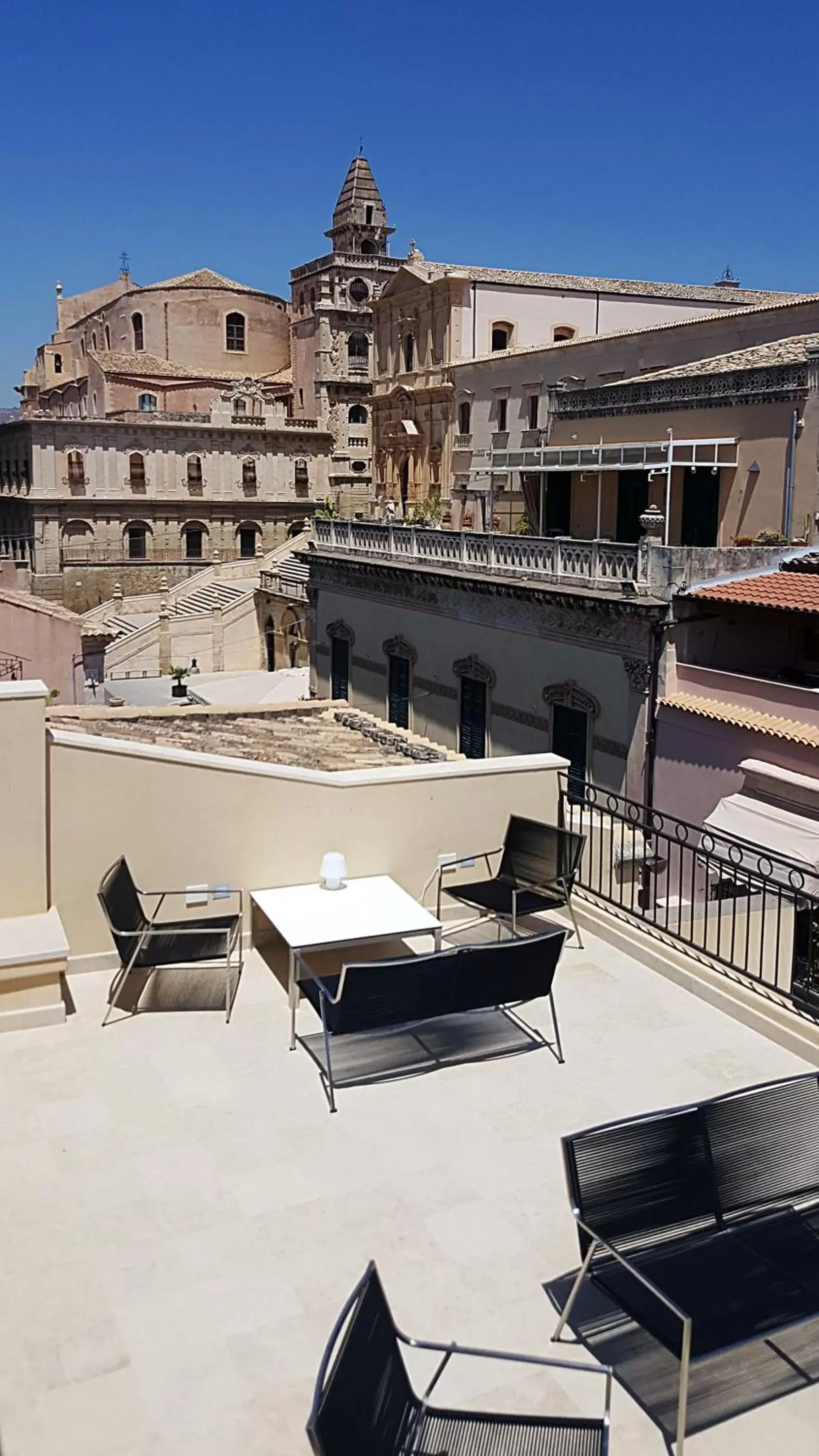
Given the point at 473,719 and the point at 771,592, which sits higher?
the point at 771,592

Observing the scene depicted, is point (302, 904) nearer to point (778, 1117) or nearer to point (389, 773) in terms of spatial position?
point (389, 773)

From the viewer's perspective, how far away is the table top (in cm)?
689

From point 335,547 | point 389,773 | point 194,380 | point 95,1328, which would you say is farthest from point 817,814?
point 194,380

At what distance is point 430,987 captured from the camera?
6059mm

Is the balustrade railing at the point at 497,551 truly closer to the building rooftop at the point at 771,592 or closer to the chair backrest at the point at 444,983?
the building rooftop at the point at 771,592

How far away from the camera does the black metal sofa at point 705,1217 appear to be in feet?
12.8

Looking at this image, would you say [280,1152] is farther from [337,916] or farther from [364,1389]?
[364,1389]

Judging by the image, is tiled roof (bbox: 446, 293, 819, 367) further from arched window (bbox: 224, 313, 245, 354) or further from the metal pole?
arched window (bbox: 224, 313, 245, 354)

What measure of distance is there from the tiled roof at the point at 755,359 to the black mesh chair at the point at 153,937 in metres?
17.1

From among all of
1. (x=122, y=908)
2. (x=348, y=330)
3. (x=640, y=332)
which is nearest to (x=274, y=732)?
(x=122, y=908)

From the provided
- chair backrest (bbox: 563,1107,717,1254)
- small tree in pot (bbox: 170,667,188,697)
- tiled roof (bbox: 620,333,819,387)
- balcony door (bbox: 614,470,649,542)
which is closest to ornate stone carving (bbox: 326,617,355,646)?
balcony door (bbox: 614,470,649,542)

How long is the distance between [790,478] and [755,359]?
126 inches

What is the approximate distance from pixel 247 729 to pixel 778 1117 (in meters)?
11.2

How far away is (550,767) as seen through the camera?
29.1ft
